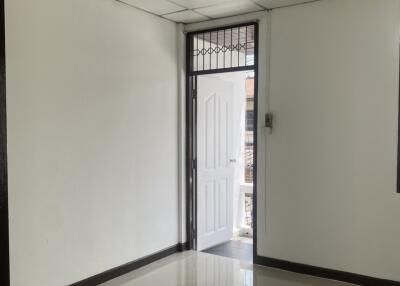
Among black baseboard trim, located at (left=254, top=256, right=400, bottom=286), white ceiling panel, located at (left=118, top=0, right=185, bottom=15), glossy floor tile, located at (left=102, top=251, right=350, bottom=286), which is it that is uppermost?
white ceiling panel, located at (left=118, top=0, right=185, bottom=15)

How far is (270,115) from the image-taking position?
4090 millimetres

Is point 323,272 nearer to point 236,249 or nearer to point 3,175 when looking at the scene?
point 236,249

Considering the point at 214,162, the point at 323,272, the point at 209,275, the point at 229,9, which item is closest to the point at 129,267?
the point at 209,275

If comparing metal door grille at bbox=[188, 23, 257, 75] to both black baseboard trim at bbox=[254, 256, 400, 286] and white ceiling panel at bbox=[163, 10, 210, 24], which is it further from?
black baseboard trim at bbox=[254, 256, 400, 286]

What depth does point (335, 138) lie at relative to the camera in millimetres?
3771

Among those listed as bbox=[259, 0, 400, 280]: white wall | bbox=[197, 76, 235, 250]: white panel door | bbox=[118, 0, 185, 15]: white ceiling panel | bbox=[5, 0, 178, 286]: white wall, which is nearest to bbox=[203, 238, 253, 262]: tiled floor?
bbox=[197, 76, 235, 250]: white panel door

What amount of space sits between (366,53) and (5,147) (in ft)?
9.93

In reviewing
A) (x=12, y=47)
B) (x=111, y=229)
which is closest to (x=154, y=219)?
(x=111, y=229)

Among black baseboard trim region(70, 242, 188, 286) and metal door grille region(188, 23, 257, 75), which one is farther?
metal door grille region(188, 23, 257, 75)

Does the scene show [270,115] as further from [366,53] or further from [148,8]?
[148,8]

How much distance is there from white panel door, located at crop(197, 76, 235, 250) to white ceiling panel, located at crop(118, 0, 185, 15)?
91cm

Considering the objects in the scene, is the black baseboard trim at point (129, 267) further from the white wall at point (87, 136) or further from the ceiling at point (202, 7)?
the ceiling at point (202, 7)

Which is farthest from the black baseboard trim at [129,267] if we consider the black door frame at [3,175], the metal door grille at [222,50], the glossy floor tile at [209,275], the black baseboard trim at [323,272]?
the metal door grille at [222,50]

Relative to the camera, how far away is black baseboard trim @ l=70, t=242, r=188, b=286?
12.0 ft
